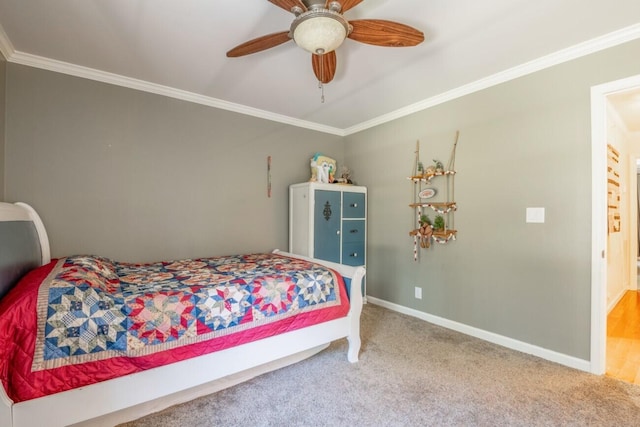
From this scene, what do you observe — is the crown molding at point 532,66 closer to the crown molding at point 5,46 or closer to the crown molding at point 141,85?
the crown molding at point 141,85

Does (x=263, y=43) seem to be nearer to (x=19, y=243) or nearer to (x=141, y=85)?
(x=141, y=85)

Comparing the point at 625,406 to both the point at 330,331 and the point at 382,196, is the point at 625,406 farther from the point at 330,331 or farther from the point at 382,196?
the point at 382,196

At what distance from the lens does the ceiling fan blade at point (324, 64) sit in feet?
6.17

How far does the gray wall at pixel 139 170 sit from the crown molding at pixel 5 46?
0.44 ft

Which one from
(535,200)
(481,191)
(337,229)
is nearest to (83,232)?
(337,229)

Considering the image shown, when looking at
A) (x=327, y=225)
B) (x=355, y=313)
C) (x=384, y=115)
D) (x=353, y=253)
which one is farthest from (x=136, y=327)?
(x=384, y=115)

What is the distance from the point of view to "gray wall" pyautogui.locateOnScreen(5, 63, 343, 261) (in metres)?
2.37

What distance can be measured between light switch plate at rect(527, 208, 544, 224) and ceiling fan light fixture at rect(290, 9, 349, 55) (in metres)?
2.00

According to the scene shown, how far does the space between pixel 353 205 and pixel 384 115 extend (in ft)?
3.73

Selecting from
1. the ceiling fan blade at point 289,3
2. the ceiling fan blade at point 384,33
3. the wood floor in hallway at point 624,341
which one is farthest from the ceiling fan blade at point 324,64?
the wood floor in hallway at point 624,341

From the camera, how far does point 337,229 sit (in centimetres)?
358

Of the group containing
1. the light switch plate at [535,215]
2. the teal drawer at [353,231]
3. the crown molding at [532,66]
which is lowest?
the teal drawer at [353,231]

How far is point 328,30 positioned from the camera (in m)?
1.51

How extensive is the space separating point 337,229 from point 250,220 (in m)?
1.02
